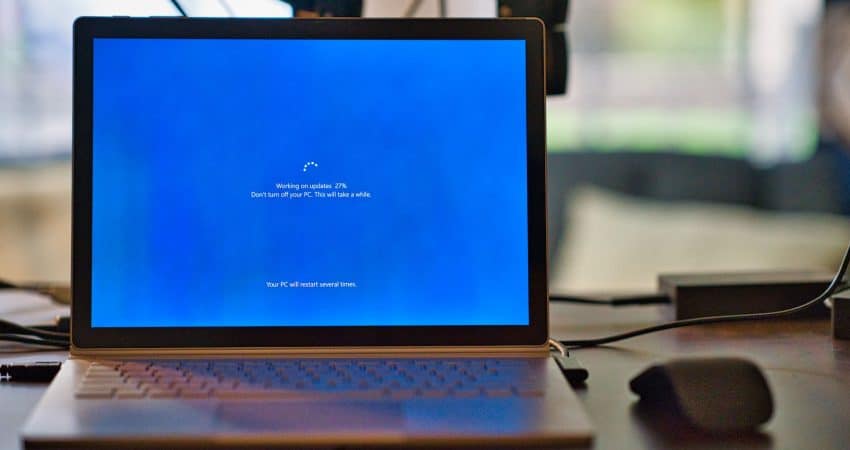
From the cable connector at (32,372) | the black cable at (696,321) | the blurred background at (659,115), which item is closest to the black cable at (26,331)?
→ the cable connector at (32,372)

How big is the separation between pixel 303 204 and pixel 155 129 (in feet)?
0.48


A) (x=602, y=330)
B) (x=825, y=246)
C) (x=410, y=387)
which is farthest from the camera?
(x=825, y=246)

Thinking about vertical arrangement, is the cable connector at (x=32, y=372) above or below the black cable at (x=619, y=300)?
above

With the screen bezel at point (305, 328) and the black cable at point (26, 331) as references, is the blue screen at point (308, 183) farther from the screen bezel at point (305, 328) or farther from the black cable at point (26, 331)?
the black cable at point (26, 331)

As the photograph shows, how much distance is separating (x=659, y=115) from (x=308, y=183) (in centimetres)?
212

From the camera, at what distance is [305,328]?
0.78 m

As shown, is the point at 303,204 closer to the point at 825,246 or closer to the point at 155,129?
the point at 155,129

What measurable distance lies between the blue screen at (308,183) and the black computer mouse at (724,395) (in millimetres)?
189

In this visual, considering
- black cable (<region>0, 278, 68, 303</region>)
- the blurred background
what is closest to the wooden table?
black cable (<region>0, 278, 68, 303</region>)

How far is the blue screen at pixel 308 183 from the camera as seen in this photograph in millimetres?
777

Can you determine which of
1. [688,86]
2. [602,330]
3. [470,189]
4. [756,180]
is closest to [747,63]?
[688,86]

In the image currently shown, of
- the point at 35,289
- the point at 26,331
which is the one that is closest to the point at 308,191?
the point at 26,331

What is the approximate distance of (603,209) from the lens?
8.44 ft

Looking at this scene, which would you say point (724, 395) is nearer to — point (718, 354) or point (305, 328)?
point (718, 354)
